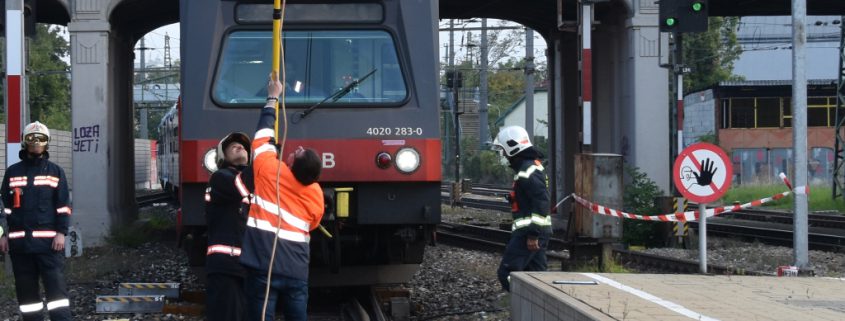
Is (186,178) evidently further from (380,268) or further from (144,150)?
(144,150)

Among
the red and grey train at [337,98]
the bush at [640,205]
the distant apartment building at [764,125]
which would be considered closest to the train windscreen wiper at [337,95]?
the red and grey train at [337,98]

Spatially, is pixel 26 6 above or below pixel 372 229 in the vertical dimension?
above

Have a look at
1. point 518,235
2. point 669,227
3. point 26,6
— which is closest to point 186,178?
point 518,235

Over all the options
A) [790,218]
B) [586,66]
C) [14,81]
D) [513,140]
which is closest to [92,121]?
[14,81]

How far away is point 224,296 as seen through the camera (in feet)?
23.2

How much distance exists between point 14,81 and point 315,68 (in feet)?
17.4

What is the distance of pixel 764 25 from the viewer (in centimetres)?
6206

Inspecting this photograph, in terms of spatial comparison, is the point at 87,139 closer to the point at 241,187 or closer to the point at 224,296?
the point at 224,296

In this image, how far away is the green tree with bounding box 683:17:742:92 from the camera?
51062 millimetres

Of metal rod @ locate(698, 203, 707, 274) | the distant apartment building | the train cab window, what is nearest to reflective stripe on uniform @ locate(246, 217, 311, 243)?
the train cab window

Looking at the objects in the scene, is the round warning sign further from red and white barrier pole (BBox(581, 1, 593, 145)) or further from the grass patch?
the grass patch

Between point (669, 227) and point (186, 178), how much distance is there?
10.6m

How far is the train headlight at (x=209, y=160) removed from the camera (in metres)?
8.85

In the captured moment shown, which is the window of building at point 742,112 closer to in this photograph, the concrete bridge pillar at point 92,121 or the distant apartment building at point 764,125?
the distant apartment building at point 764,125
